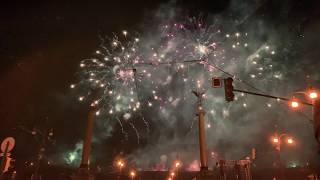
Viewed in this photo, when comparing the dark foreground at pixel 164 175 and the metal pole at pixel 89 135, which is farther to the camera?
the dark foreground at pixel 164 175

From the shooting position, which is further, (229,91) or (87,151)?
(87,151)

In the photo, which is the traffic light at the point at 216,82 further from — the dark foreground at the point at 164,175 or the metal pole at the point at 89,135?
the dark foreground at the point at 164,175

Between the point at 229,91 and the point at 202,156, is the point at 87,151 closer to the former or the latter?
the point at 202,156

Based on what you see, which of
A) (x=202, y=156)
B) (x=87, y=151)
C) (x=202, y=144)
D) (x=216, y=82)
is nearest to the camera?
(x=216, y=82)

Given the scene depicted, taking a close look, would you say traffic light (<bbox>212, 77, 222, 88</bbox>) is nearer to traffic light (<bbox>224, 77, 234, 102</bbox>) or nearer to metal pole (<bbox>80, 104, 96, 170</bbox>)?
traffic light (<bbox>224, 77, 234, 102</bbox>)

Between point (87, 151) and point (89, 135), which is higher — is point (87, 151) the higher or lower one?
the lower one

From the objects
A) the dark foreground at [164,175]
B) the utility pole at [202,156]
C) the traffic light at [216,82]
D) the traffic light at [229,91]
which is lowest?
the dark foreground at [164,175]

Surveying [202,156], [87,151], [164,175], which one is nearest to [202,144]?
[202,156]

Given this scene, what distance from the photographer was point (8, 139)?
856 centimetres

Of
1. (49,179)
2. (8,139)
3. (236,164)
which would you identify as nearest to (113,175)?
(49,179)

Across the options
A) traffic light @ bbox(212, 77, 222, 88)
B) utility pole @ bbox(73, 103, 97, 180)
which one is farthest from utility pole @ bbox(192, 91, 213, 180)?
utility pole @ bbox(73, 103, 97, 180)

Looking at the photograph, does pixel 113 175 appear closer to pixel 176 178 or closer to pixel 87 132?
pixel 176 178

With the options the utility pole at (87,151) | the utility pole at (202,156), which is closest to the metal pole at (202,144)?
the utility pole at (202,156)

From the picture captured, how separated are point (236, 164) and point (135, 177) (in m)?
31.8
